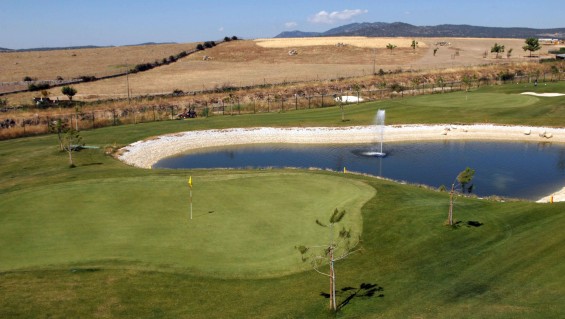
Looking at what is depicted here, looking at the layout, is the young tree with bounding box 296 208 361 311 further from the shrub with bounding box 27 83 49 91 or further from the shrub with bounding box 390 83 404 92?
the shrub with bounding box 27 83 49 91

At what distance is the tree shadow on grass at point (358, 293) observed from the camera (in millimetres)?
16719

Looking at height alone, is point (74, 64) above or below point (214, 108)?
above

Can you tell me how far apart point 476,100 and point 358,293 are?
6318 cm

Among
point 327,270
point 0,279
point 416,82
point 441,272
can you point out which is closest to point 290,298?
point 327,270

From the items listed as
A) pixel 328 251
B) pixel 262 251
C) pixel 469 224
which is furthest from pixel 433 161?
pixel 328 251

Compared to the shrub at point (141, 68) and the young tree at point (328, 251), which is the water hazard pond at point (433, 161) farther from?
the shrub at point (141, 68)

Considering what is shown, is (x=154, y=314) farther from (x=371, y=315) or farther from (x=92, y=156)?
(x=92, y=156)

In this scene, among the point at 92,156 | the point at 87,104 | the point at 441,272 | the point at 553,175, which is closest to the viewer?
the point at 441,272

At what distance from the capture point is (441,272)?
18141 mm

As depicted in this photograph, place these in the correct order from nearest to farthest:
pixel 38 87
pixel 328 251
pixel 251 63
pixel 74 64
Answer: pixel 328 251 → pixel 38 87 → pixel 251 63 → pixel 74 64

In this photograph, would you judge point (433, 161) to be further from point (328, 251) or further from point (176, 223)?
point (328, 251)

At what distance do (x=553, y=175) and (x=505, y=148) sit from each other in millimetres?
10789

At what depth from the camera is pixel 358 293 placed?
17.2 metres

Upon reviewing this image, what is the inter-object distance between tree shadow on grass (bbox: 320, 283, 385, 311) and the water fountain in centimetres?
3413
